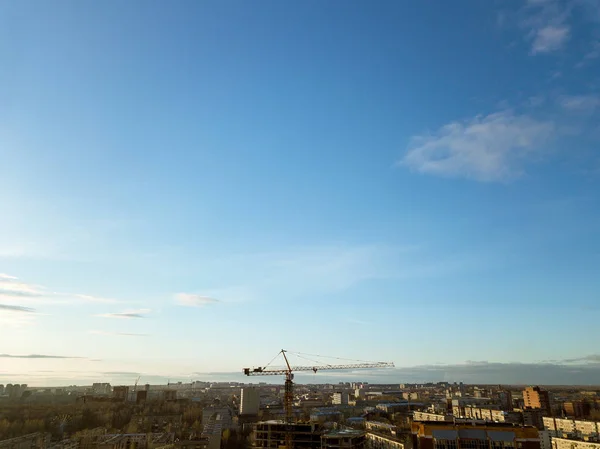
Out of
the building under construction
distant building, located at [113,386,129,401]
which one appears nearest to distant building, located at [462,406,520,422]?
the building under construction

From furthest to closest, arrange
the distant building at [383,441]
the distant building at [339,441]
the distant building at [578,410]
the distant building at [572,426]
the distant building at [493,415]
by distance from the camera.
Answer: the distant building at [578,410], the distant building at [493,415], the distant building at [572,426], the distant building at [383,441], the distant building at [339,441]

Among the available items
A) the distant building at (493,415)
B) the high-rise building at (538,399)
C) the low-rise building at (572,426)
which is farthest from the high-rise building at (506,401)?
the low-rise building at (572,426)

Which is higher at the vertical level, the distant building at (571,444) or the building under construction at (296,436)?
the building under construction at (296,436)

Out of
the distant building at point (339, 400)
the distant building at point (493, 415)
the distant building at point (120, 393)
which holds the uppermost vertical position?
the distant building at point (120, 393)

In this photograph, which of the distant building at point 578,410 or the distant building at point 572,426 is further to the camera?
the distant building at point 578,410

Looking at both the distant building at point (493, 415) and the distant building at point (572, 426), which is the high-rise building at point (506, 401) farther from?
the distant building at point (572, 426)

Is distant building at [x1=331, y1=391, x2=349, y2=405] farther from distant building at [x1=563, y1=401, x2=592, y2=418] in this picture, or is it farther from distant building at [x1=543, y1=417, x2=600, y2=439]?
distant building at [x1=543, y1=417, x2=600, y2=439]

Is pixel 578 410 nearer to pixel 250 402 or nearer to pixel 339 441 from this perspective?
pixel 250 402

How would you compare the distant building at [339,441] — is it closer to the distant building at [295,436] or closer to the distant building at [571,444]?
the distant building at [295,436]

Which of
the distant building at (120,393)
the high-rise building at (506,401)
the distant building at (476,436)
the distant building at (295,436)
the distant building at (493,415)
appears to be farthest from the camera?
the distant building at (120,393)

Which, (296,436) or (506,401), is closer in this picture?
(296,436)

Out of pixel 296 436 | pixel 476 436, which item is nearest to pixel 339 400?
→ pixel 296 436

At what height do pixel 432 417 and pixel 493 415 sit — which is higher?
pixel 432 417
